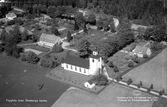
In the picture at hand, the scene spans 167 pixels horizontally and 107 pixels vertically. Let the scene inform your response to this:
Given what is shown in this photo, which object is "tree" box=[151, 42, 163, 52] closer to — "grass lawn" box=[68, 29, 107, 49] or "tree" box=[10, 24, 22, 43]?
"grass lawn" box=[68, 29, 107, 49]

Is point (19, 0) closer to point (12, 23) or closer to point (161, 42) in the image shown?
point (12, 23)

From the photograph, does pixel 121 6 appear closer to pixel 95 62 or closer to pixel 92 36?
pixel 92 36

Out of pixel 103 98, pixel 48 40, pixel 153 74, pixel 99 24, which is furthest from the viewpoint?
pixel 99 24

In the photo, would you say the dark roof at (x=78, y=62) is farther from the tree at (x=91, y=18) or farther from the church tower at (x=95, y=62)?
the tree at (x=91, y=18)

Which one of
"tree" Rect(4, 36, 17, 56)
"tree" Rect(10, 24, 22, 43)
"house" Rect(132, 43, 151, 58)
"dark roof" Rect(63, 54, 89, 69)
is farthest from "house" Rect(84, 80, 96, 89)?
"tree" Rect(10, 24, 22, 43)

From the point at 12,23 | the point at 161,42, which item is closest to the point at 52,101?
the point at 161,42

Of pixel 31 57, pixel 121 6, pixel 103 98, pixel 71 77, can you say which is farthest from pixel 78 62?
pixel 121 6

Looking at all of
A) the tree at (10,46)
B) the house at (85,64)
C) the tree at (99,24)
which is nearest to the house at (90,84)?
the house at (85,64)
